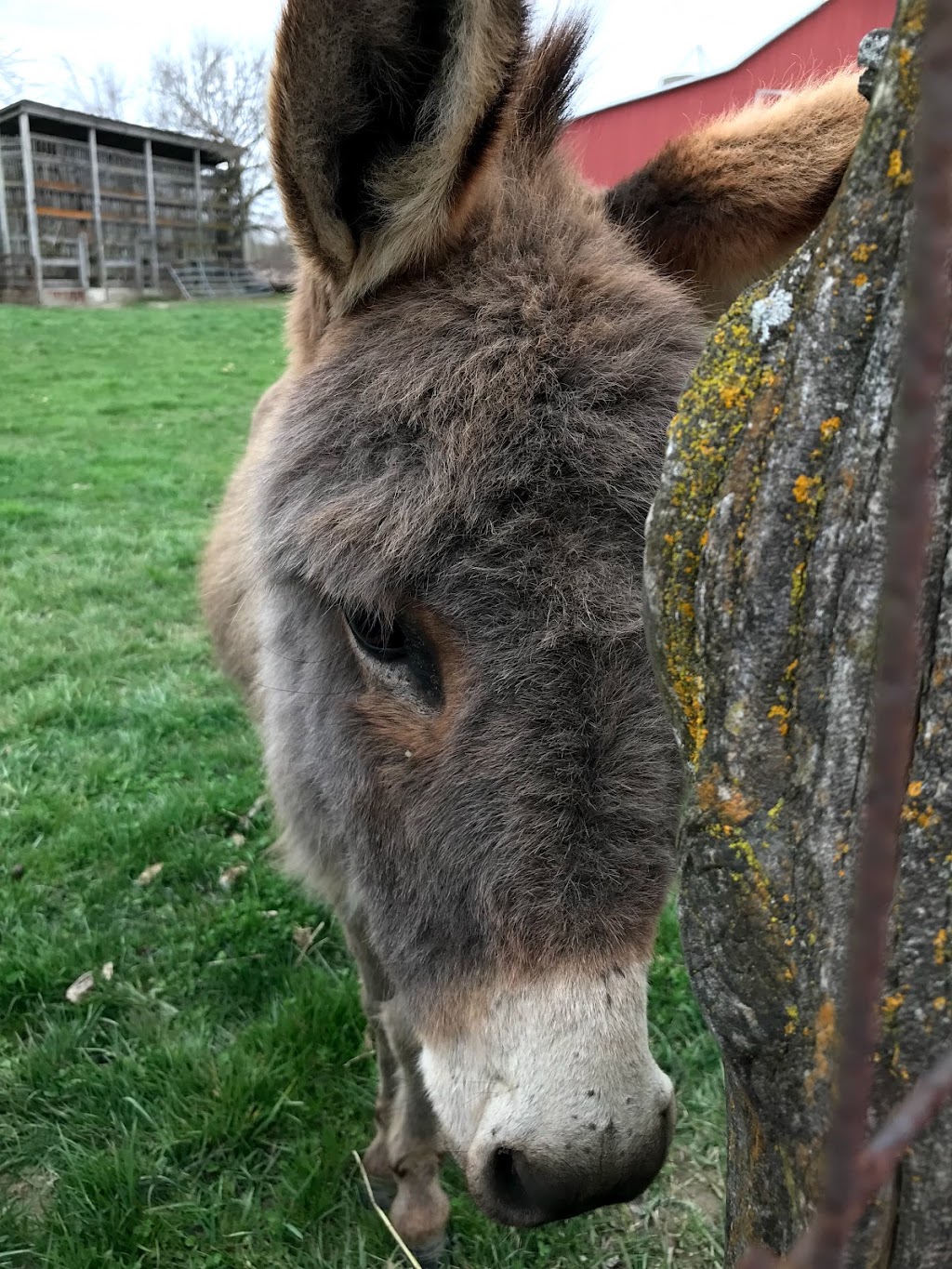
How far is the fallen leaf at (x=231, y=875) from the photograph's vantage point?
406cm

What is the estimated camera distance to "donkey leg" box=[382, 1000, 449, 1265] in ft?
8.68

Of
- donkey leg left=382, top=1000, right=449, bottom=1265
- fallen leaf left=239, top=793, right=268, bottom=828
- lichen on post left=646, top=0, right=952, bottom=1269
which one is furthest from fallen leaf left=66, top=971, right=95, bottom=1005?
lichen on post left=646, top=0, right=952, bottom=1269

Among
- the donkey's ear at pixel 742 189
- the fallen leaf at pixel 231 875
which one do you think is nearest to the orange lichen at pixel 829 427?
the donkey's ear at pixel 742 189

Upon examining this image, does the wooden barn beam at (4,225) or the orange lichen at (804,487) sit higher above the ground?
the wooden barn beam at (4,225)

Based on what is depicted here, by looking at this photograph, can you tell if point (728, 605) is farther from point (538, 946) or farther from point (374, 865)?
point (374, 865)

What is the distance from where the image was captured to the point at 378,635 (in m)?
1.84

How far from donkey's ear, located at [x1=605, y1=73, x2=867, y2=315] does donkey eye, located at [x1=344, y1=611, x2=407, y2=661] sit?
1.19 metres

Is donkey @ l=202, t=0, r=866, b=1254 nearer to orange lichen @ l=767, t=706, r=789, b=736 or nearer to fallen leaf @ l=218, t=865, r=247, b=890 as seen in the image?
orange lichen @ l=767, t=706, r=789, b=736

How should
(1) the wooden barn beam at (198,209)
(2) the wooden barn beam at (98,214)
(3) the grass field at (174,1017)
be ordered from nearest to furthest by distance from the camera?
1. (3) the grass field at (174,1017)
2. (2) the wooden barn beam at (98,214)
3. (1) the wooden barn beam at (198,209)

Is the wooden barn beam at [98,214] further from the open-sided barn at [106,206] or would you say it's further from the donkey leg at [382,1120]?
the donkey leg at [382,1120]

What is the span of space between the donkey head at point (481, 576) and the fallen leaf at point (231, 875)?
223 centimetres

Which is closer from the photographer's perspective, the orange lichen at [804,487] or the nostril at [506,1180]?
the orange lichen at [804,487]

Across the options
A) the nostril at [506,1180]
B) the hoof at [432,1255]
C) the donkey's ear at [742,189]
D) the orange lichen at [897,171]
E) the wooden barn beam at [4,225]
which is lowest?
the hoof at [432,1255]

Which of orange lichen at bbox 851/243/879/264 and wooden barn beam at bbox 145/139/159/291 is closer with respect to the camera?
orange lichen at bbox 851/243/879/264
